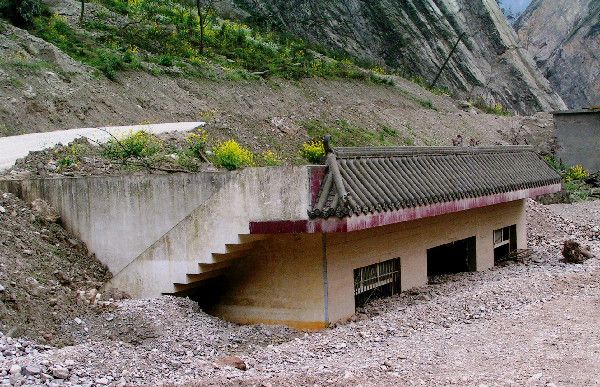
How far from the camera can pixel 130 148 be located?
17781mm

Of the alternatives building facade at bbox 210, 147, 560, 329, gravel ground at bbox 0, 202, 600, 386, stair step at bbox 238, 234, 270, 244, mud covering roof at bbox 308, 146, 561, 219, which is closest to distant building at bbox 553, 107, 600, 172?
mud covering roof at bbox 308, 146, 561, 219

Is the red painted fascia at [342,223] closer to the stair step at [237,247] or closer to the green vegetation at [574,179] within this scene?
the stair step at [237,247]

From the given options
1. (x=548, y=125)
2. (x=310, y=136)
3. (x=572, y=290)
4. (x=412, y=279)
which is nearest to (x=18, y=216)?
(x=412, y=279)

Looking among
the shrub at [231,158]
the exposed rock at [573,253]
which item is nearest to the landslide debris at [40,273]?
the shrub at [231,158]

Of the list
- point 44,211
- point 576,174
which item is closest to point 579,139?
point 576,174

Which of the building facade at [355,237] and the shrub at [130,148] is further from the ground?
the shrub at [130,148]

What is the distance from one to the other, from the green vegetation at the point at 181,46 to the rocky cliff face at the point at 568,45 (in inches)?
1220

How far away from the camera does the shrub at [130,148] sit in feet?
58.2

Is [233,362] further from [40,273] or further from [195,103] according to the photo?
[195,103]

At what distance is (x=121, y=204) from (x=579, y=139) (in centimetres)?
2974

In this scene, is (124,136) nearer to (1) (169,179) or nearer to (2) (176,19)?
(1) (169,179)

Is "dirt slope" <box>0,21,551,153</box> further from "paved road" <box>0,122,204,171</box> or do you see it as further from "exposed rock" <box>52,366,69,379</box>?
"exposed rock" <box>52,366,69,379</box>

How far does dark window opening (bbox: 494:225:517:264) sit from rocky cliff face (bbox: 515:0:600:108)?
5281 centimetres

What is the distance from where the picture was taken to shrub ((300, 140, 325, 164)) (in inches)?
905
